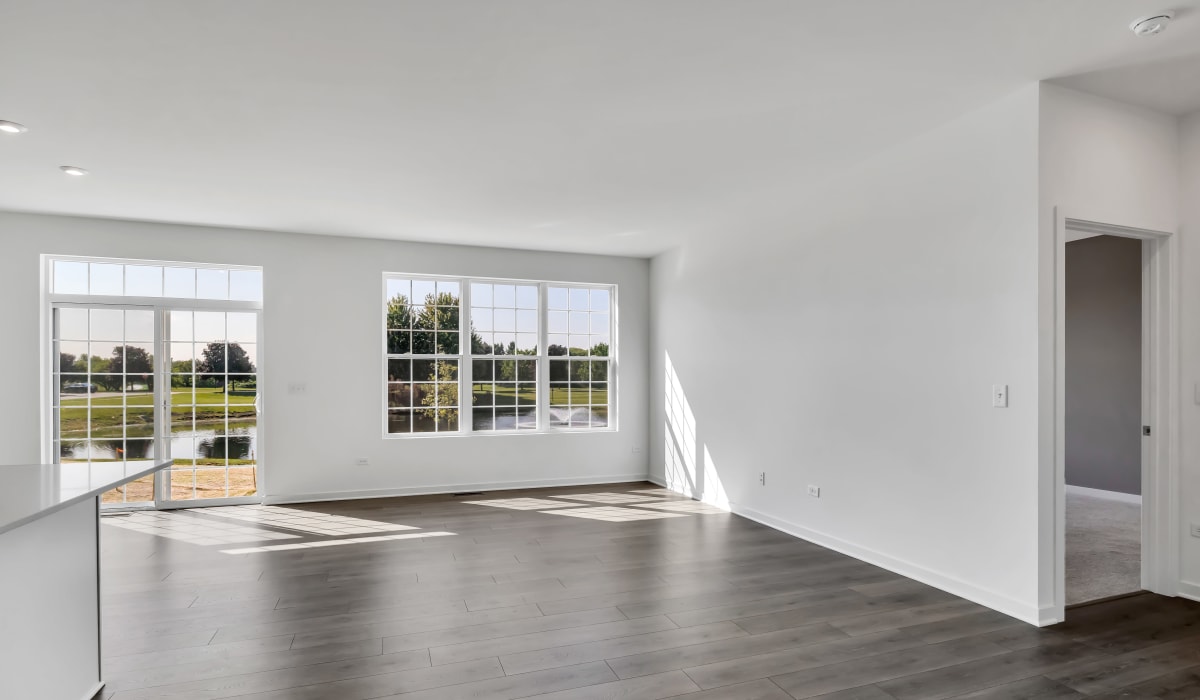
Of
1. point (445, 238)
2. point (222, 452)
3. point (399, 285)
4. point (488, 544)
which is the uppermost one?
point (445, 238)

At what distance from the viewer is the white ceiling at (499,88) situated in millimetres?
2475

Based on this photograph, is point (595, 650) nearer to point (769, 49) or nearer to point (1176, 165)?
point (769, 49)

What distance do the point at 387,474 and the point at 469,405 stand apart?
107 cm

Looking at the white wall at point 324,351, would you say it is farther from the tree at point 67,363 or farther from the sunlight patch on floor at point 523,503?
the sunlight patch on floor at point 523,503

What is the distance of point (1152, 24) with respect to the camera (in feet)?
8.21

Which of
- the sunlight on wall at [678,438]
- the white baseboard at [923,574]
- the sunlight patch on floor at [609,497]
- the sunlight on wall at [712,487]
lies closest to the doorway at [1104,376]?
the white baseboard at [923,574]

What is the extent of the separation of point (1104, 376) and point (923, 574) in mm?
4298

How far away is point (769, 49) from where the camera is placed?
8.96ft

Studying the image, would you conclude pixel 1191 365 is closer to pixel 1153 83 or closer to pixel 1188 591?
pixel 1188 591

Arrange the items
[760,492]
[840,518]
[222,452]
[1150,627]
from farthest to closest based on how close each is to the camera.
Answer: [222,452] < [760,492] < [840,518] < [1150,627]

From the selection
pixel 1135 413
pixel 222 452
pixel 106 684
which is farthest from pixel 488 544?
pixel 1135 413

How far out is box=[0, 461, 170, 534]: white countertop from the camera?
1.88m

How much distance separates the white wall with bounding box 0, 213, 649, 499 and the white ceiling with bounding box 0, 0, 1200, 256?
769 millimetres

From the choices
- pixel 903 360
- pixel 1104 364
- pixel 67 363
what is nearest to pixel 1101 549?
pixel 903 360
